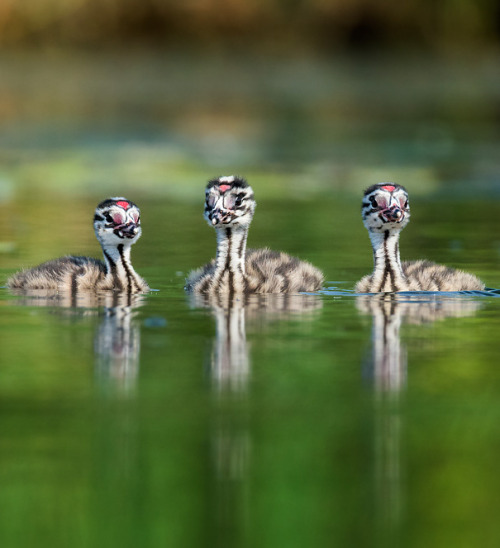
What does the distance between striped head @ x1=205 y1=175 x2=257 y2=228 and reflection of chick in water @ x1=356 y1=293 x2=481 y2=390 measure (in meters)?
1.07

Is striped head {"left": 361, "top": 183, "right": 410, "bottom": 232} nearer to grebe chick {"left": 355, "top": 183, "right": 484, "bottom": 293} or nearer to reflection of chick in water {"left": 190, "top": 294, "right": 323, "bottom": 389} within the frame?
grebe chick {"left": 355, "top": 183, "right": 484, "bottom": 293}

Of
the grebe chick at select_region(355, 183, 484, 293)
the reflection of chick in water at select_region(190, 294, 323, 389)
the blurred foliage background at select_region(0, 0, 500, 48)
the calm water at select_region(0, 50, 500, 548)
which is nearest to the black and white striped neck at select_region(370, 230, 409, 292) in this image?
the grebe chick at select_region(355, 183, 484, 293)

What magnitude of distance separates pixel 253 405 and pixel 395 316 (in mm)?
2900

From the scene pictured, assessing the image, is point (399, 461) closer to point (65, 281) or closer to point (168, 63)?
point (65, 281)

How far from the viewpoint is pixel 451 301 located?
10.6 meters

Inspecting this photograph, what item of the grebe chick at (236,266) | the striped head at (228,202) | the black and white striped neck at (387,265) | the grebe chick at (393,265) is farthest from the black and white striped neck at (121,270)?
the black and white striped neck at (387,265)

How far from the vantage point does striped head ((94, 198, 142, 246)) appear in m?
11.2

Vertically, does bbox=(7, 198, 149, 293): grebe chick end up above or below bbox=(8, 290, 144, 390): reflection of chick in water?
above

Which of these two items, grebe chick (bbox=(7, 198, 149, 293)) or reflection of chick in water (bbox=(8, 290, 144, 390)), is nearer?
reflection of chick in water (bbox=(8, 290, 144, 390))

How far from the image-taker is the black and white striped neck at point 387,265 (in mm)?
11148

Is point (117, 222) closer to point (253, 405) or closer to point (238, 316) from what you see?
point (238, 316)

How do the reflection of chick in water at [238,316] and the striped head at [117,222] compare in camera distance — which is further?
the striped head at [117,222]

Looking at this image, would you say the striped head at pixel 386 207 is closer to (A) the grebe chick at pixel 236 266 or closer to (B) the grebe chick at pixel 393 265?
(B) the grebe chick at pixel 393 265

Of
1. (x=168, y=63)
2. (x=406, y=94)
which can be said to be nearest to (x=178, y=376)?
(x=406, y=94)
